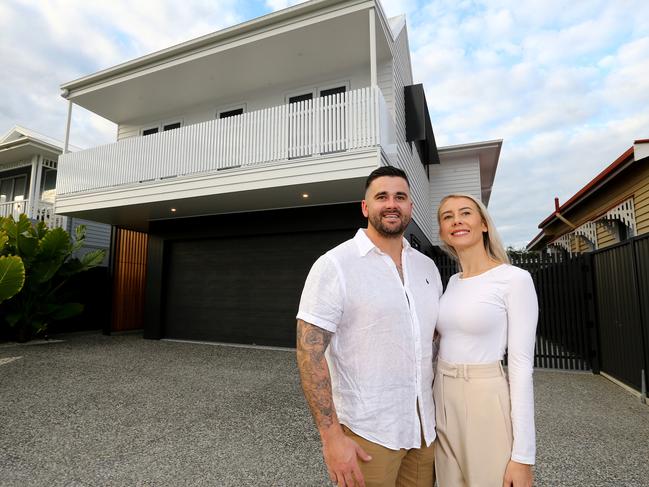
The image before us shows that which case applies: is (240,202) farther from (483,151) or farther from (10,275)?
(483,151)

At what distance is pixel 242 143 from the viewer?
734 centimetres

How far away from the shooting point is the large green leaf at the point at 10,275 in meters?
7.22

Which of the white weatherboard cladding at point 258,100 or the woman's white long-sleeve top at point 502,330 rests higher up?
the white weatherboard cladding at point 258,100

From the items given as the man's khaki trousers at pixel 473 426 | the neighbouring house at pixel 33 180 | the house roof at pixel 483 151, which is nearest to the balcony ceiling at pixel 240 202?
the neighbouring house at pixel 33 180

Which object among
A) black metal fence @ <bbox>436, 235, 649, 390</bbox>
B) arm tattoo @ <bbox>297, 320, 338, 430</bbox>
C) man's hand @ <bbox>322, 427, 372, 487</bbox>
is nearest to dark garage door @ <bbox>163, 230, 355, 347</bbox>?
black metal fence @ <bbox>436, 235, 649, 390</bbox>

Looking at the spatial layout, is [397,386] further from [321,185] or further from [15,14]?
[15,14]

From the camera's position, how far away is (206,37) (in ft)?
25.0

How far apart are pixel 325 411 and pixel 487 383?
72 centimetres

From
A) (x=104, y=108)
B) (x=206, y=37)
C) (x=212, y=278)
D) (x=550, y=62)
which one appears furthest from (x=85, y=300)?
(x=550, y=62)

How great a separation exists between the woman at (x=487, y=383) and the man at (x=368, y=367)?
3.0 inches

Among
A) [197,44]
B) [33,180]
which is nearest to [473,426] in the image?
[197,44]

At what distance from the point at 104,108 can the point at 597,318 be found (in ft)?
44.7

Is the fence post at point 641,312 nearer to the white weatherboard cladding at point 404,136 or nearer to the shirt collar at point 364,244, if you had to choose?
the white weatherboard cladding at point 404,136

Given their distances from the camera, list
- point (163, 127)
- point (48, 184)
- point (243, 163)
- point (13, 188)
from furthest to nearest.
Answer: point (13, 188)
point (48, 184)
point (163, 127)
point (243, 163)
